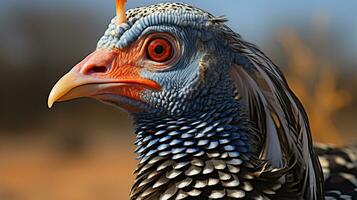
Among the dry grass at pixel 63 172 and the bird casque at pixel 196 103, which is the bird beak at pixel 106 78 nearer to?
the bird casque at pixel 196 103

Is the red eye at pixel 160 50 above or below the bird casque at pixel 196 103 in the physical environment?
above

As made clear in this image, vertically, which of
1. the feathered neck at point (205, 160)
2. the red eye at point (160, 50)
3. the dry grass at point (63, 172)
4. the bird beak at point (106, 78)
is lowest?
the dry grass at point (63, 172)

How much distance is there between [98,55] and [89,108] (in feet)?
51.7

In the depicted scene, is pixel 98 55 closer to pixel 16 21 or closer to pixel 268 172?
pixel 268 172

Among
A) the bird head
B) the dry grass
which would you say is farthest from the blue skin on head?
the dry grass

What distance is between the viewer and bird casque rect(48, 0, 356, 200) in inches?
84.8

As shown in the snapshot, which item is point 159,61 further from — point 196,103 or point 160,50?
point 196,103

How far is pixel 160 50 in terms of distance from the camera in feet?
7.24

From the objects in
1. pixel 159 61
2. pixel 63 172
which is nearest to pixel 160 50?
pixel 159 61

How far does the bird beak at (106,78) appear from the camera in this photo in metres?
2.15

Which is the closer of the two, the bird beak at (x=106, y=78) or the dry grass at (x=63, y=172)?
the bird beak at (x=106, y=78)

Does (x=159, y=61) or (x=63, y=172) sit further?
(x=63, y=172)

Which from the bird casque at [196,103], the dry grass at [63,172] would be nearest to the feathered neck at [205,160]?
the bird casque at [196,103]

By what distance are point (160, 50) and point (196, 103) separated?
18 cm
